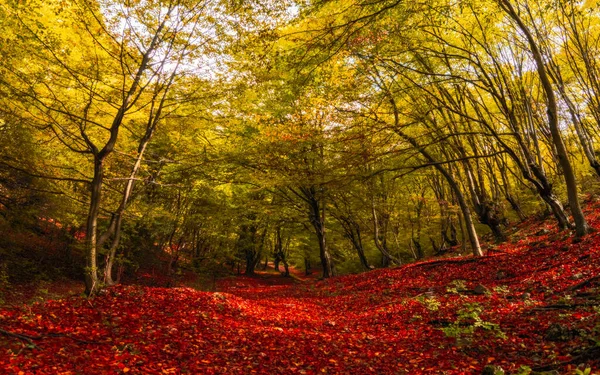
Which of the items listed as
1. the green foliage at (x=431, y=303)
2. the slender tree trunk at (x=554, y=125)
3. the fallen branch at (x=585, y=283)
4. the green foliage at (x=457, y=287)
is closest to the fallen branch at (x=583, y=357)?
the fallen branch at (x=585, y=283)

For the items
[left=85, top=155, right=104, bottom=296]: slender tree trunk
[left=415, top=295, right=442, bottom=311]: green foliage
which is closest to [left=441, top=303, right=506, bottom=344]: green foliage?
[left=415, top=295, right=442, bottom=311]: green foliage

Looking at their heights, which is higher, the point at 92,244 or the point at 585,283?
the point at 92,244

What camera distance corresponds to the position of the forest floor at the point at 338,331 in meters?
4.53

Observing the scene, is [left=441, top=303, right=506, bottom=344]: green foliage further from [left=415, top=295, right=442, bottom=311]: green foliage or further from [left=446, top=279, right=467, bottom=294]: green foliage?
[left=446, top=279, right=467, bottom=294]: green foliage

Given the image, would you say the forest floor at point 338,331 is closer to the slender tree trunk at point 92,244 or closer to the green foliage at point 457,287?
the green foliage at point 457,287

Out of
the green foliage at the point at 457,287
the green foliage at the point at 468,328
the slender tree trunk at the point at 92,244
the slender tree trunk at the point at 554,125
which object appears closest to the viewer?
the green foliage at the point at 468,328

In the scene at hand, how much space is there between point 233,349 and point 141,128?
12.2 m

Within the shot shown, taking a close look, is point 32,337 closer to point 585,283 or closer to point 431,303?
point 431,303

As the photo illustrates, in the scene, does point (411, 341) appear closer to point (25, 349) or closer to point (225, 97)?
point (25, 349)

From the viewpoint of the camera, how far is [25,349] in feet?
14.8

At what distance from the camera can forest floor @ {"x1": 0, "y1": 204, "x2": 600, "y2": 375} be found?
178 inches

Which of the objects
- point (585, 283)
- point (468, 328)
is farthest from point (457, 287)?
point (468, 328)

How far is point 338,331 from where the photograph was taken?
7.65 m

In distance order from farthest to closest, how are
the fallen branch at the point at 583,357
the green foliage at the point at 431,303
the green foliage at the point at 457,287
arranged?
1. the green foliage at the point at 457,287
2. the green foliage at the point at 431,303
3. the fallen branch at the point at 583,357
